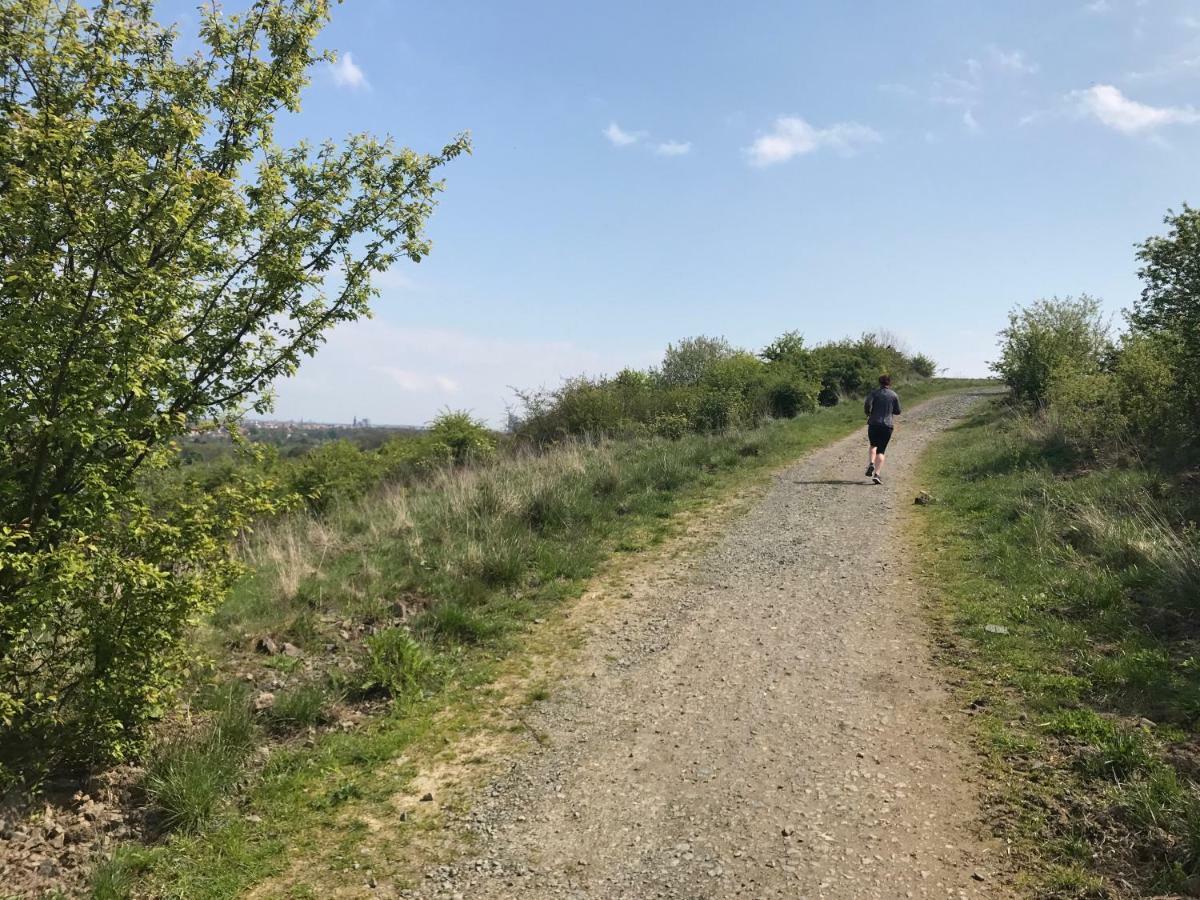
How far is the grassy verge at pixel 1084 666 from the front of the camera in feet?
10.6

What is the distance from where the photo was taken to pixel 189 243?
11.9 feet

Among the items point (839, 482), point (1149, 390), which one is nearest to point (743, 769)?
point (839, 482)

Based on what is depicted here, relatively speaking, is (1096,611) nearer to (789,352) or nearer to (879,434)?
(879,434)

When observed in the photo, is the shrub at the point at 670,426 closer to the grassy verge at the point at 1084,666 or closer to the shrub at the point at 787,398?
the shrub at the point at 787,398

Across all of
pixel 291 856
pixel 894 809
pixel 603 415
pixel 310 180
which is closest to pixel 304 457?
pixel 603 415

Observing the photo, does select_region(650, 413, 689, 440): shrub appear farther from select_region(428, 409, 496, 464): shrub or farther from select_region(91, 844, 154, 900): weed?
select_region(91, 844, 154, 900): weed

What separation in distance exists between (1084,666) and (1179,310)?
10638 mm

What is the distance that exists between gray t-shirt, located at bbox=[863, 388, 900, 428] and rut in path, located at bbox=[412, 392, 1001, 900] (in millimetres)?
6742

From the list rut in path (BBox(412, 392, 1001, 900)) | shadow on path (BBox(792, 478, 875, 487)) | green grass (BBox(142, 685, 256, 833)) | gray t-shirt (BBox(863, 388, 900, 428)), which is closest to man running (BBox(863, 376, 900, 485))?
gray t-shirt (BBox(863, 388, 900, 428))

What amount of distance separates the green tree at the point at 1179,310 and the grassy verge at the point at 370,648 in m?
7.64

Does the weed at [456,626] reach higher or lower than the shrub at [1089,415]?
lower

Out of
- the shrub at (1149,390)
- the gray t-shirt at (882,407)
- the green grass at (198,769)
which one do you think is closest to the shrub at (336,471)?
the green grass at (198,769)

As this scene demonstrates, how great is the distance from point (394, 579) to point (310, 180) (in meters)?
4.25

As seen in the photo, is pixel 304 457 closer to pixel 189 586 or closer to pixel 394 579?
pixel 394 579
